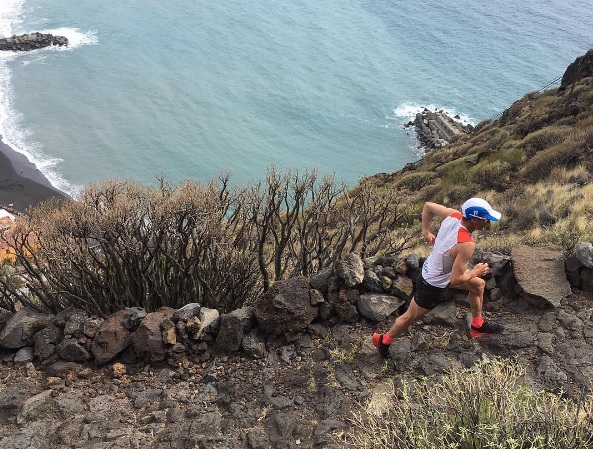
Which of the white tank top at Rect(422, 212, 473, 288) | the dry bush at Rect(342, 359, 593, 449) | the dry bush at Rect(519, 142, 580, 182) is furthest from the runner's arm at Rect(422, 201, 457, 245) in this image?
the dry bush at Rect(519, 142, 580, 182)

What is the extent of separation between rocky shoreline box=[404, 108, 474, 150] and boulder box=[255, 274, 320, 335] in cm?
4173

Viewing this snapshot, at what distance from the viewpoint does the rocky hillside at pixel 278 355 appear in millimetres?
5605

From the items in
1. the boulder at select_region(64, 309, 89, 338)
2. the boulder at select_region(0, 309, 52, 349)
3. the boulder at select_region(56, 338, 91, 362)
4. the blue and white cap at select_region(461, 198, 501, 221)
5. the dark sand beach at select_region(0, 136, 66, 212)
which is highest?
the blue and white cap at select_region(461, 198, 501, 221)

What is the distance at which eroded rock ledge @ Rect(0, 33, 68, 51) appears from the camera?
2229 inches

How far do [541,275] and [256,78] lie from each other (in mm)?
53845

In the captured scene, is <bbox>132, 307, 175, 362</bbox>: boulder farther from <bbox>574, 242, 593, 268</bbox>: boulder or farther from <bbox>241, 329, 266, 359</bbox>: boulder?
<bbox>574, 242, 593, 268</bbox>: boulder

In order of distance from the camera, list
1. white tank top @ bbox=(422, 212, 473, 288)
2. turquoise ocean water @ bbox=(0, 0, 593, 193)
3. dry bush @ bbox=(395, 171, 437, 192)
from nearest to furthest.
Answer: white tank top @ bbox=(422, 212, 473, 288) < dry bush @ bbox=(395, 171, 437, 192) < turquoise ocean water @ bbox=(0, 0, 593, 193)

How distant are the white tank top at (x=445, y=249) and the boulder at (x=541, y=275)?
163 centimetres

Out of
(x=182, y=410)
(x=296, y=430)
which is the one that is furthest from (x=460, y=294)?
(x=182, y=410)

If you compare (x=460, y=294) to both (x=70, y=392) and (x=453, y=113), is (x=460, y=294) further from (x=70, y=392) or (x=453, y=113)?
(x=453, y=113)

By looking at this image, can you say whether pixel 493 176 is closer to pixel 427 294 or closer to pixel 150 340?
pixel 427 294

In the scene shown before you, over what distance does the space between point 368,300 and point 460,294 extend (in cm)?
118

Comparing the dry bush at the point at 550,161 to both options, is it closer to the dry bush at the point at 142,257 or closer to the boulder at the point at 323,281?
the dry bush at the point at 142,257

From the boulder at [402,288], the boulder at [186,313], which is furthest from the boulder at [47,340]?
the boulder at [402,288]
